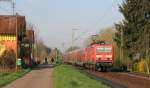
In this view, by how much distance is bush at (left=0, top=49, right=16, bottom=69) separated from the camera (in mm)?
62156

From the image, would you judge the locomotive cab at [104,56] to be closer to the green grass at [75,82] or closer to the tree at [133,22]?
the tree at [133,22]

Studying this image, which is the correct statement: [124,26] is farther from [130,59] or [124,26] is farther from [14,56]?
[14,56]

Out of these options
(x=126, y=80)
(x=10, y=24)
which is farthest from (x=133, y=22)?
(x=126, y=80)

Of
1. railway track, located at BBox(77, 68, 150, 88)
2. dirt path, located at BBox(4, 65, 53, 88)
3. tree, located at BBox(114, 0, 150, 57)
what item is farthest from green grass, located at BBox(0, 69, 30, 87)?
tree, located at BBox(114, 0, 150, 57)

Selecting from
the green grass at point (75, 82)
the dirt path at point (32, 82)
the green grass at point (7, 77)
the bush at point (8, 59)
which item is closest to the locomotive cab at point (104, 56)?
the bush at point (8, 59)

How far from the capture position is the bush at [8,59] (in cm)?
6216

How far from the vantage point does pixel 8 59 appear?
6303cm

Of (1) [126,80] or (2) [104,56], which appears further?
(2) [104,56]

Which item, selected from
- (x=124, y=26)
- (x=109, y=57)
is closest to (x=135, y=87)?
(x=109, y=57)

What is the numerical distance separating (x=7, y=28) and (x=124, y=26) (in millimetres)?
19073

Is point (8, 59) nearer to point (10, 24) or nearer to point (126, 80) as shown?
point (10, 24)

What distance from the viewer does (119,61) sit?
78.3 meters

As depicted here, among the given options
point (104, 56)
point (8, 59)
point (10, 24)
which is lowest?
point (8, 59)

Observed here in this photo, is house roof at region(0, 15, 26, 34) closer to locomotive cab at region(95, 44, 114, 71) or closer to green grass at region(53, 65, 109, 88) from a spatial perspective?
locomotive cab at region(95, 44, 114, 71)
